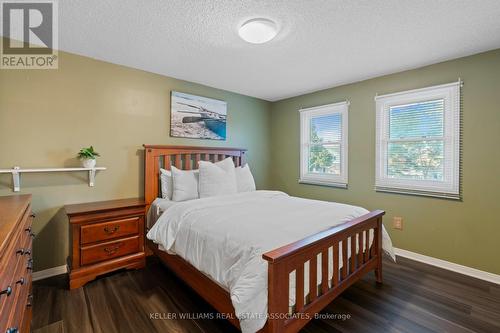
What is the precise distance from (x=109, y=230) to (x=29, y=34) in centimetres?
190

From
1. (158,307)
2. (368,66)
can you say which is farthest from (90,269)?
(368,66)

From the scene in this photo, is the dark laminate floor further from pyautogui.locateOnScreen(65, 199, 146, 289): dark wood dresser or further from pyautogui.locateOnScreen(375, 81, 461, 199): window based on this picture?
pyautogui.locateOnScreen(375, 81, 461, 199): window

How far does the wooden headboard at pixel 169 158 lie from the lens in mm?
2846

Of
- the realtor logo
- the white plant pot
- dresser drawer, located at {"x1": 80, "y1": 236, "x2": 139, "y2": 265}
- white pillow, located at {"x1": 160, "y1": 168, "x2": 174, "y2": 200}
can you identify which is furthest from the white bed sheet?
the realtor logo

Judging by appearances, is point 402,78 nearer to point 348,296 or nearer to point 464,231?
point 464,231

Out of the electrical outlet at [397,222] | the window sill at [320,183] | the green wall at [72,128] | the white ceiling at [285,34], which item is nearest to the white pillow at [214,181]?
the green wall at [72,128]

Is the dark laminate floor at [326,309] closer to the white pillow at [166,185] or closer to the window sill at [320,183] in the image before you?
the white pillow at [166,185]

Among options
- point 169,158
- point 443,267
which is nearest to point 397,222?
point 443,267

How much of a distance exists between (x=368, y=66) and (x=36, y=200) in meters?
3.78

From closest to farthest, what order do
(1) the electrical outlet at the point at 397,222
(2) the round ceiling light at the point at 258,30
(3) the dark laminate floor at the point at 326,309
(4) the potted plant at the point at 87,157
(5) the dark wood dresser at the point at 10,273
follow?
(5) the dark wood dresser at the point at 10,273
(3) the dark laminate floor at the point at 326,309
(2) the round ceiling light at the point at 258,30
(4) the potted plant at the point at 87,157
(1) the electrical outlet at the point at 397,222

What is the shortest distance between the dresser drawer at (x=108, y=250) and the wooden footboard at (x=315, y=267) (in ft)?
5.76

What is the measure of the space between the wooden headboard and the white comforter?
2.37ft

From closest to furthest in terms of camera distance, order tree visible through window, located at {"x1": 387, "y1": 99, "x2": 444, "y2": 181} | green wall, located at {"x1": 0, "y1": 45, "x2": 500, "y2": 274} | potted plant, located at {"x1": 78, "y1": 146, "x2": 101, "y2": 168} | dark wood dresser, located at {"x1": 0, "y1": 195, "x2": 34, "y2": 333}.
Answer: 1. dark wood dresser, located at {"x1": 0, "y1": 195, "x2": 34, "y2": 333}
2. green wall, located at {"x1": 0, "y1": 45, "x2": 500, "y2": 274}
3. potted plant, located at {"x1": 78, "y1": 146, "x2": 101, "y2": 168}
4. tree visible through window, located at {"x1": 387, "y1": 99, "x2": 444, "y2": 181}

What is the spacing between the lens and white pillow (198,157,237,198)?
2820mm
